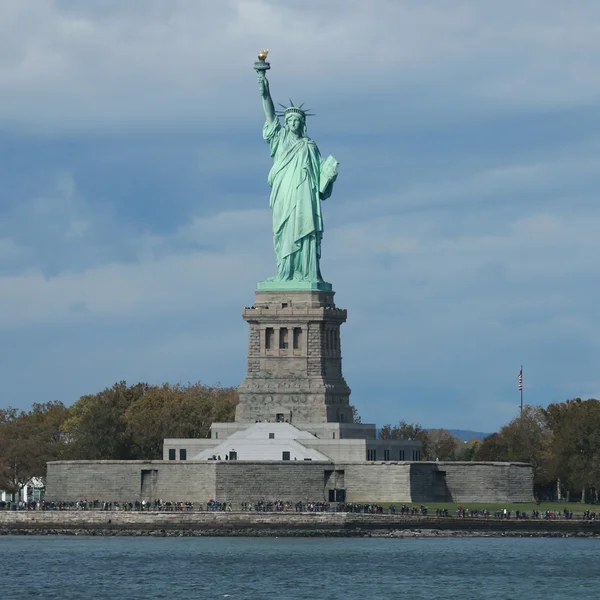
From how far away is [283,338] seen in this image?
111 meters

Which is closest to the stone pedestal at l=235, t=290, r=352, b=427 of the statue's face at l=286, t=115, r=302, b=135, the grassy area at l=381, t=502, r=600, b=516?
the grassy area at l=381, t=502, r=600, b=516

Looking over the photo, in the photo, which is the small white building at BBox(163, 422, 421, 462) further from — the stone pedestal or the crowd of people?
the crowd of people

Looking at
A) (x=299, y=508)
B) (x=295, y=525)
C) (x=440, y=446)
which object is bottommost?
(x=295, y=525)

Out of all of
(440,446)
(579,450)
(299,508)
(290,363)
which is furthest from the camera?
(440,446)

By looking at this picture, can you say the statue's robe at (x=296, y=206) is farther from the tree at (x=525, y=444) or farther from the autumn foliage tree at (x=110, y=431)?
the tree at (x=525, y=444)

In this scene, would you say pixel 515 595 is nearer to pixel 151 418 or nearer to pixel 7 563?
pixel 7 563

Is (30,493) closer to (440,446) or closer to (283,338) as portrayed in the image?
(283,338)

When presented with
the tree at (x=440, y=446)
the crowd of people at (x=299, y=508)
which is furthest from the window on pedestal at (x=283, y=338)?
the tree at (x=440, y=446)

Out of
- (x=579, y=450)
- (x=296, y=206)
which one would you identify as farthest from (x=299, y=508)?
(x=579, y=450)

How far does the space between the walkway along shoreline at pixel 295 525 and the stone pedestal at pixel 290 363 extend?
10496 mm

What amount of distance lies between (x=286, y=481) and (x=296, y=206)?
1650 centimetres

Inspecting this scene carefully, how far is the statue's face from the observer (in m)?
112

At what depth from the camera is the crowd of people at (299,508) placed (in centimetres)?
10088

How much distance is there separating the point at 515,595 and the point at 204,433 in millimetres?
45292
